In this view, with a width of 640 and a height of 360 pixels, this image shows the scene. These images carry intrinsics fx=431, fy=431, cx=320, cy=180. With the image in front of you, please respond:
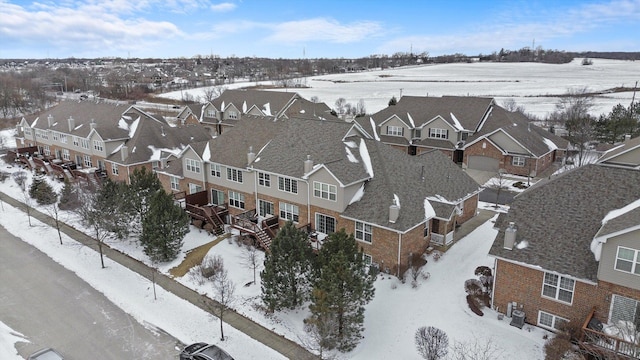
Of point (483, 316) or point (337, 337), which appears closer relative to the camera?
point (337, 337)

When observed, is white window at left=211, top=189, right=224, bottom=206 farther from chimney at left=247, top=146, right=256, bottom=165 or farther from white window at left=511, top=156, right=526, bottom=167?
white window at left=511, top=156, right=526, bottom=167

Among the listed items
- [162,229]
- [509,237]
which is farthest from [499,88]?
[162,229]

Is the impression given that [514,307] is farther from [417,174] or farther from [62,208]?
[62,208]

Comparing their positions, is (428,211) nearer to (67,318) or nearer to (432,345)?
(432,345)

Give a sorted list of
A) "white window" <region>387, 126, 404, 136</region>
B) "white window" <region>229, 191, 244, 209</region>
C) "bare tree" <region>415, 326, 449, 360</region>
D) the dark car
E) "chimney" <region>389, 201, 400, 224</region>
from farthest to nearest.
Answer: "white window" <region>387, 126, 404, 136</region>
"white window" <region>229, 191, 244, 209</region>
"chimney" <region>389, 201, 400, 224</region>
the dark car
"bare tree" <region>415, 326, 449, 360</region>

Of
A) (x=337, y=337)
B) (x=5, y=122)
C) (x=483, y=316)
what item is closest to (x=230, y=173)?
(x=337, y=337)

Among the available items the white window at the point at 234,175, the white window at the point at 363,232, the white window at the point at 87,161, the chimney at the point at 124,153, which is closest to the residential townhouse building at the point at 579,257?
the white window at the point at 363,232

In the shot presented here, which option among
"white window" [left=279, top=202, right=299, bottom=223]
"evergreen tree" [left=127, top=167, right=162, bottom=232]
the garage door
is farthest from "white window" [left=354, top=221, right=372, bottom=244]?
the garage door

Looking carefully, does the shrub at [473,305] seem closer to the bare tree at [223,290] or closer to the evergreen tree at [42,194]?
the bare tree at [223,290]
